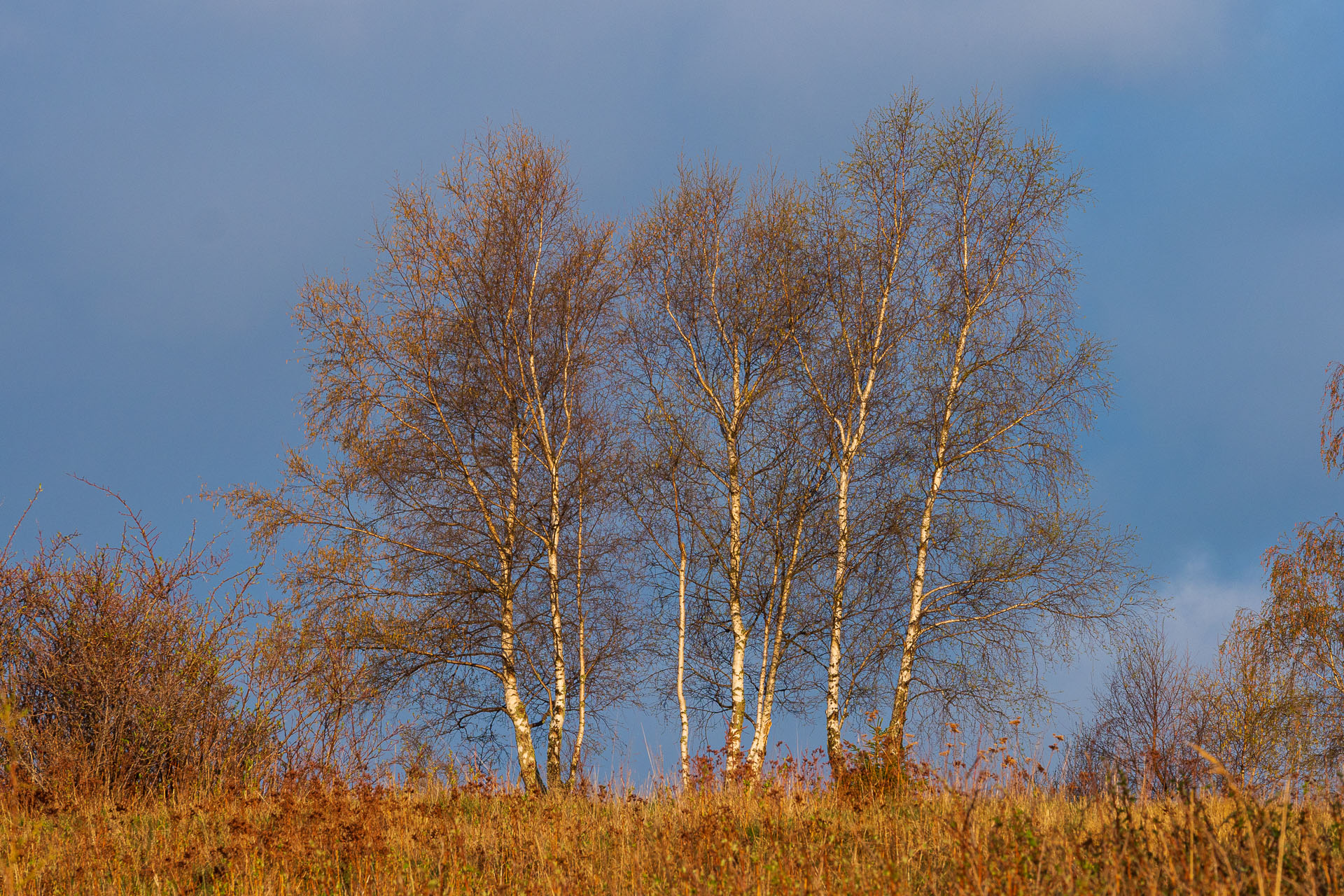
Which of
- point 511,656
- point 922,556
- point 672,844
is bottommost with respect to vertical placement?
point 672,844

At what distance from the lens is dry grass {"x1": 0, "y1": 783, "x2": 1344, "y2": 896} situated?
408 centimetres

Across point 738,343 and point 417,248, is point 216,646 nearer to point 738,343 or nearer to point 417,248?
point 417,248

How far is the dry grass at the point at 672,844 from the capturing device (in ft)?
13.4

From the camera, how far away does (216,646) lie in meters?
10.3

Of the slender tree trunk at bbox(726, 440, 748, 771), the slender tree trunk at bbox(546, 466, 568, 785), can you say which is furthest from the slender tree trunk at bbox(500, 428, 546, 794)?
the slender tree trunk at bbox(726, 440, 748, 771)

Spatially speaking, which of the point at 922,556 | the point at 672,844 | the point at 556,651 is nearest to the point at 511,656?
the point at 556,651

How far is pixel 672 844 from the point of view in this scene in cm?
609

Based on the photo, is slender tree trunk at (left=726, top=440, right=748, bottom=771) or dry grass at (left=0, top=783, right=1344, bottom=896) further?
slender tree trunk at (left=726, top=440, right=748, bottom=771)

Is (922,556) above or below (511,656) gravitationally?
above

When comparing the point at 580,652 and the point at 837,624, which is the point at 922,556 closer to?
the point at 837,624

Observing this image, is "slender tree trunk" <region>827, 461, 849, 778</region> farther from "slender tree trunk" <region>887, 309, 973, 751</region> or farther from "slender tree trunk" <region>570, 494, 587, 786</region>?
"slender tree trunk" <region>570, 494, 587, 786</region>

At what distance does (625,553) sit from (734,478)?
2.17 meters

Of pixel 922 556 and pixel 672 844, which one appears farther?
pixel 922 556

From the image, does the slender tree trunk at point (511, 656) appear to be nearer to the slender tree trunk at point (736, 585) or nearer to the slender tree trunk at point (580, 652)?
the slender tree trunk at point (580, 652)
